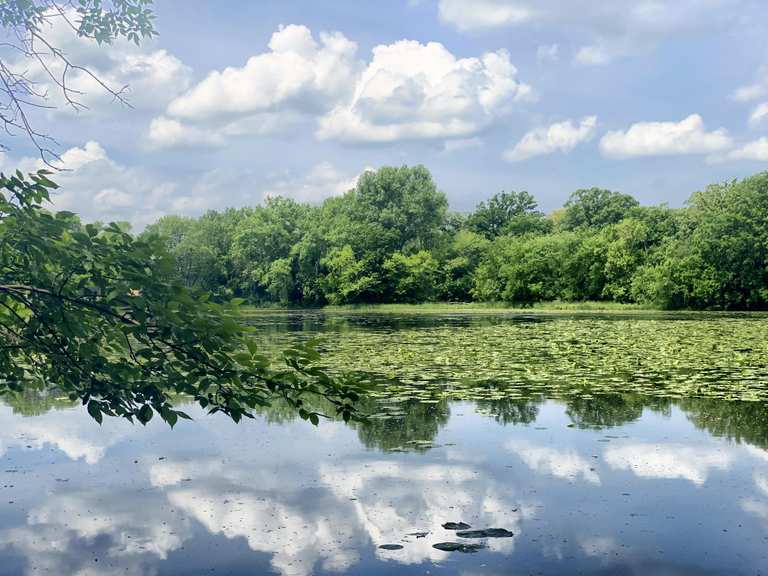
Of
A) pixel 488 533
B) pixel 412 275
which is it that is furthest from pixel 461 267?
pixel 488 533

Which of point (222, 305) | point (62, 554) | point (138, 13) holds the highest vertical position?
point (138, 13)

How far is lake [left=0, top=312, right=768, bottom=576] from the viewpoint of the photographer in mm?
5055

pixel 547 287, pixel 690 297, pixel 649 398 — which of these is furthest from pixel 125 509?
pixel 547 287

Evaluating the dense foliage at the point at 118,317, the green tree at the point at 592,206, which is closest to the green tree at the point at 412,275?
the green tree at the point at 592,206

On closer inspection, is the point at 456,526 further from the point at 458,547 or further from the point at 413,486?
the point at 413,486

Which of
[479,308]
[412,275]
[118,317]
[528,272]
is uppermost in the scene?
[528,272]

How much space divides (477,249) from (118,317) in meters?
65.7

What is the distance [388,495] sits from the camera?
637 centimetres

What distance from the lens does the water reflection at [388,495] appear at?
5.03m

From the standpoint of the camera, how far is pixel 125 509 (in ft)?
20.2

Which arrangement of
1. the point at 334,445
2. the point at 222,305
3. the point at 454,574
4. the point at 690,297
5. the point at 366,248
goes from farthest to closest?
the point at 366,248 < the point at 690,297 < the point at 334,445 < the point at 454,574 < the point at 222,305

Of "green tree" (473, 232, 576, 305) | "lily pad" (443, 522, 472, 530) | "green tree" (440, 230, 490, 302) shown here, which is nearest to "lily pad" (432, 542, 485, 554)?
"lily pad" (443, 522, 472, 530)

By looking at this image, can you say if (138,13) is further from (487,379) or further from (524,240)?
(524,240)

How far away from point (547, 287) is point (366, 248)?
52.0 ft
